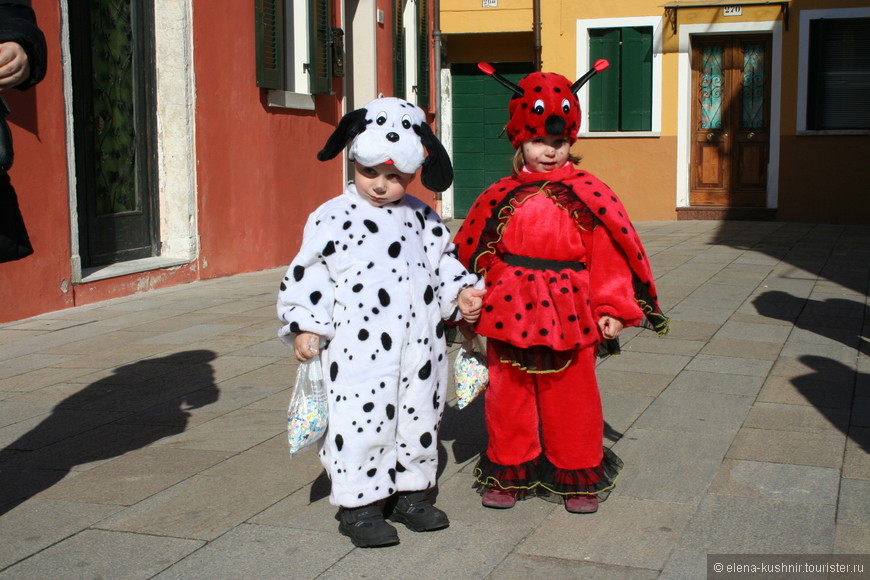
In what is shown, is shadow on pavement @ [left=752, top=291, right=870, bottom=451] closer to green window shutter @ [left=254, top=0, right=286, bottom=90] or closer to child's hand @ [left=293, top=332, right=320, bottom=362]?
child's hand @ [left=293, top=332, right=320, bottom=362]

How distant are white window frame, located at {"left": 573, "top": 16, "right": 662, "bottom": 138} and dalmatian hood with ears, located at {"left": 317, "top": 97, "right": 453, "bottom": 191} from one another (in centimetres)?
1386

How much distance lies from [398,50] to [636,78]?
160 inches

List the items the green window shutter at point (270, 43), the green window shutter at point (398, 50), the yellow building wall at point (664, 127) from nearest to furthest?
the green window shutter at point (270, 43) → the green window shutter at point (398, 50) → the yellow building wall at point (664, 127)

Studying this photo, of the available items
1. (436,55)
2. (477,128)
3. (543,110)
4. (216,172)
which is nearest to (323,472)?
(543,110)

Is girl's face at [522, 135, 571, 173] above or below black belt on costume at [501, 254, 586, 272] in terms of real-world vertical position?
above

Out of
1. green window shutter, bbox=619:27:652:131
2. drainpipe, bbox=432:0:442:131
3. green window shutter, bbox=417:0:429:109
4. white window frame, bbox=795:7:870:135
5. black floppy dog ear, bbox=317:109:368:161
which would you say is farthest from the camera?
drainpipe, bbox=432:0:442:131

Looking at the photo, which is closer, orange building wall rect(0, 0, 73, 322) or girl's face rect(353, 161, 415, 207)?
girl's face rect(353, 161, 415, 207)

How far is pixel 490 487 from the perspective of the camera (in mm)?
4234

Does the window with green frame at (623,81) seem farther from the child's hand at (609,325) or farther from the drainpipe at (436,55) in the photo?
the child's hand at (609,325)

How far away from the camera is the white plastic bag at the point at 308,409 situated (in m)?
3.78

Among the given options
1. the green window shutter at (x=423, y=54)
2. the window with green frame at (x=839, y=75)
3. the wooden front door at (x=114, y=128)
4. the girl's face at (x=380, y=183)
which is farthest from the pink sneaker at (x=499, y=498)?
the window with green frame at (x=839, y=75)

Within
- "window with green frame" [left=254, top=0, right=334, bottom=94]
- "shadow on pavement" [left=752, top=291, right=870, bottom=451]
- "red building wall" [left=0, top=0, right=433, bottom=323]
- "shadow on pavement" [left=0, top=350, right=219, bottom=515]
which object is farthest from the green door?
"shadow on pavement" [left=0, top=350, right=219, bottom=515]

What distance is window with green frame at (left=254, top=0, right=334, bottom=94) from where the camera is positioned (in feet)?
37.8

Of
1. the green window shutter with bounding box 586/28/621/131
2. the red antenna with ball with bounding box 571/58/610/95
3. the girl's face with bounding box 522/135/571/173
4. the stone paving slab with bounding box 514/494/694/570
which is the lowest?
the stone paving slab with bounding box 514/494/694/570
